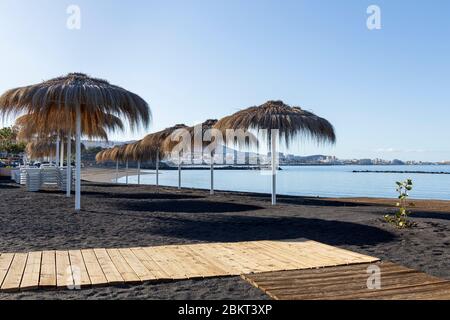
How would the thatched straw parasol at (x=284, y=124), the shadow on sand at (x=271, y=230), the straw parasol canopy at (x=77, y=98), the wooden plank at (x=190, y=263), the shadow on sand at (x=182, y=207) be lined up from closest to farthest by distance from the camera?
1. the wooden plank at (x=190, y=263)
2. the shadow on sand at (x=271, y=230)
3. the straw parasol canopy at (x=77, y=98)
4. the shadow on sand at (x=182, y=207)
5. the thatched straw parasol at (x=284, y=124)

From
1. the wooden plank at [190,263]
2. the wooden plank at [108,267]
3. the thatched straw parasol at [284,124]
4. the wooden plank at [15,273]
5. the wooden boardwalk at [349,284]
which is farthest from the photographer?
the thatched straw parasol at [284,124]

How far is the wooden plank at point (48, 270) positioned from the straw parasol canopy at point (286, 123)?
6.01 meters

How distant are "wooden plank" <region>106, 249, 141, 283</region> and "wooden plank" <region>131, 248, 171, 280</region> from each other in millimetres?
154

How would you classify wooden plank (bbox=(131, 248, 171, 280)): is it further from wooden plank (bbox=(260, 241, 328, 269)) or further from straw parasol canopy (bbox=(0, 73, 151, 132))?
straw parasol canopy (bbox=(0, 73, 151, 132))

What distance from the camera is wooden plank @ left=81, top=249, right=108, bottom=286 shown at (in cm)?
325

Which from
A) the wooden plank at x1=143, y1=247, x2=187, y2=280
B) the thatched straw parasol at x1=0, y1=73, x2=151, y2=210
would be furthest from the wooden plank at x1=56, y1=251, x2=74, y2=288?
the thatched straw parasol at x1=0, y1=73, x2=151, y2=210

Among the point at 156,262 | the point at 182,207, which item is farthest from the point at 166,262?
the point at 182,207

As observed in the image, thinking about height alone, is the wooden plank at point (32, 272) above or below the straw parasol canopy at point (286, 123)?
below

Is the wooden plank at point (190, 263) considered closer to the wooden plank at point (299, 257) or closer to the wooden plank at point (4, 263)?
the wooden plank at point (299, 257)

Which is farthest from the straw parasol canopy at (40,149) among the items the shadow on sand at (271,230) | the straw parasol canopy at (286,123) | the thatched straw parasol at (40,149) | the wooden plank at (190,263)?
the wooden plank at (190,263)

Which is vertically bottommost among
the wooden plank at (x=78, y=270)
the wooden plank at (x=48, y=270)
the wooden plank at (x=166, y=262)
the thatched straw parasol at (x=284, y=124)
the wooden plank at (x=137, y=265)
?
the wooden plank at (x=166, y=262)

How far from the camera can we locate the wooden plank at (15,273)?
307 cm
